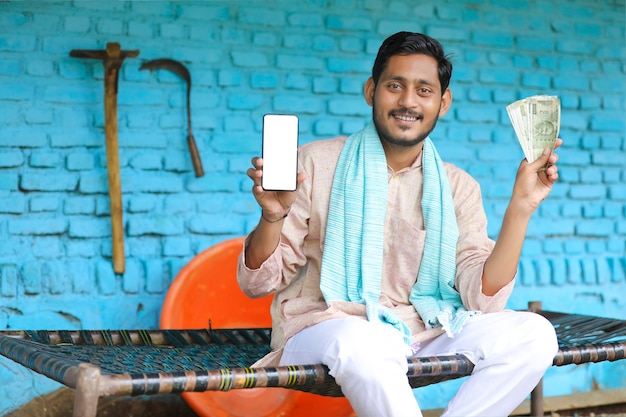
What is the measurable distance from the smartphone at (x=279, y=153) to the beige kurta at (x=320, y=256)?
345 mm

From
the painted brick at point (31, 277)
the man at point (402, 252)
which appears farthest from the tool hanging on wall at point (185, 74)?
the man at point (402, 252)

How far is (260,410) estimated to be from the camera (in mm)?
3850

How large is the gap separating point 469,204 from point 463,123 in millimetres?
1455

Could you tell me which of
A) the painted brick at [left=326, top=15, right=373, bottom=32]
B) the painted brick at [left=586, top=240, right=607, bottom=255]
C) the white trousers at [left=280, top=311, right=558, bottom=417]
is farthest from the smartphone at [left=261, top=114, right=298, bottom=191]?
the painted brick at [left=586, top=240, right=607, bottom=255]

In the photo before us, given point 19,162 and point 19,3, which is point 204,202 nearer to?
point 19,162

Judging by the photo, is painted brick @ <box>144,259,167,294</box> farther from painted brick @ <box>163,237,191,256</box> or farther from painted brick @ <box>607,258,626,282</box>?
painted brick @ <box>607,258,626,282</box>

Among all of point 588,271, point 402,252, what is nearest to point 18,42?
point 402,252

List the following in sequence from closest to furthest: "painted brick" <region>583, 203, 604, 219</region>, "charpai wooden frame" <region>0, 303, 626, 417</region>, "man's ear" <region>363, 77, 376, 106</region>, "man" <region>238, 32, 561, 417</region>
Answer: "charpai wooden frame" <region>0, 303, 626, 417</region>
"man" <region>238, 32, 561, 417</region>
"man's ear" <region>363, 77, 376, 106</region>
"painted brick" <region>583, 203, 604, 219</region>

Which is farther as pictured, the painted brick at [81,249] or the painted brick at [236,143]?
the painted brick at [236,143]

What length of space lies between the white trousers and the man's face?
0.66 m

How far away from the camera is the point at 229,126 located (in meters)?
4.09

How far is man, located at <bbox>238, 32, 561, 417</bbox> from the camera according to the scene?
8.66 feet

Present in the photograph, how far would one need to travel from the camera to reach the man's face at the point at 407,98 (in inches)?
115

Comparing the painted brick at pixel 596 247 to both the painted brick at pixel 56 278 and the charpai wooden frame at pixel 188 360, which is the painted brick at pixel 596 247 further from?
the painted brick at pixel 56 278
